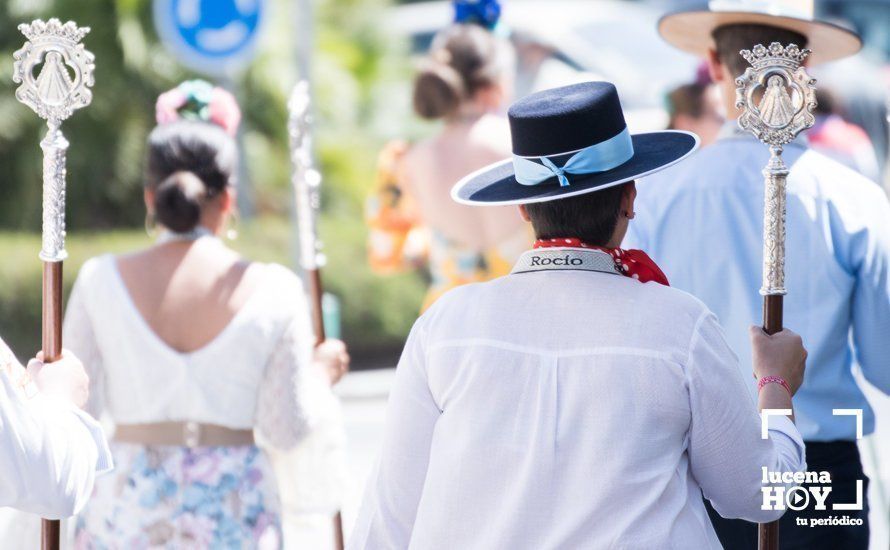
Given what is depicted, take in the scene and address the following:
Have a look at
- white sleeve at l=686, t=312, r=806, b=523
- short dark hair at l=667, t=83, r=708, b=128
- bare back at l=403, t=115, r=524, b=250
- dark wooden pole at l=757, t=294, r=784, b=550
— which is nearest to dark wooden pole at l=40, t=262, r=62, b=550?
white sleeve at l=686, t=312, r=806, b=523

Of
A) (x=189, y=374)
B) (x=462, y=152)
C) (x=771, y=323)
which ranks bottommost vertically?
(x=189, y=374)

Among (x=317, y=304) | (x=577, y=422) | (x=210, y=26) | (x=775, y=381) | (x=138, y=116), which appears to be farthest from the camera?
(x=138, y=116)

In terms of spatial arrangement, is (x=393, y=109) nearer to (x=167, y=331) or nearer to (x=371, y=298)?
(x=371, y=298)

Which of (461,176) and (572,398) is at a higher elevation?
(461,176)

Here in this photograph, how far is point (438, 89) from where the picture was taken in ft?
17.3

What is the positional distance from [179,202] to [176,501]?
80 centimetres

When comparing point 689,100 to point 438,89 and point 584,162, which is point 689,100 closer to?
point 438,89

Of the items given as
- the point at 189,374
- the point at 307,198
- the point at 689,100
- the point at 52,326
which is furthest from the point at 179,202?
the point at 689,100

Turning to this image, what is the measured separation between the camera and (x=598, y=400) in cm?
232

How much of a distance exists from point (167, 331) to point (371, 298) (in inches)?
322

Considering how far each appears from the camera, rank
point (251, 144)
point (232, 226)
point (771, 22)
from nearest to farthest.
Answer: point (771, 22) → point (232, 226) → point (251, 144)

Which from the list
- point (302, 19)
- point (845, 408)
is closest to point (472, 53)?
point (845, 408)

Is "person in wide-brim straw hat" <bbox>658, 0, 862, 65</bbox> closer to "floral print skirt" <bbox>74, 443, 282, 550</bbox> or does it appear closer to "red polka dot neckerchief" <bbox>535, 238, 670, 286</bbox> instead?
"red polka dot neckerchief" <bbox>535, 238, 670, 286</bbox>

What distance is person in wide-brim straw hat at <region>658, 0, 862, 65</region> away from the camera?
3621 millimetres
